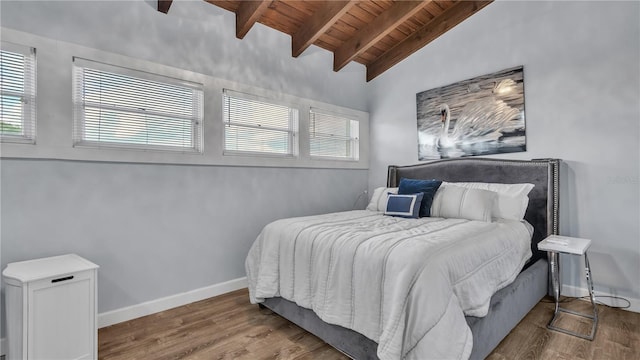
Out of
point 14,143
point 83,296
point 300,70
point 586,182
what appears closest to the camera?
point 83,296

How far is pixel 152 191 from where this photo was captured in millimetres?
2625

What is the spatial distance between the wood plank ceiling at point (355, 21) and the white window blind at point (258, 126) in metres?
0.67

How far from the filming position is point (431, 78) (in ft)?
12.9

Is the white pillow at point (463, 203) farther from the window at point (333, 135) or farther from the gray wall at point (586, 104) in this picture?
the window at point (333, 135)

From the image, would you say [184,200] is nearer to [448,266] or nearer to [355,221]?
[355,221]

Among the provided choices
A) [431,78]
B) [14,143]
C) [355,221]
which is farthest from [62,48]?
[431,78]

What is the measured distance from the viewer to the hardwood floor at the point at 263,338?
1.94m

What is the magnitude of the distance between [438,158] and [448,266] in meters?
2.49

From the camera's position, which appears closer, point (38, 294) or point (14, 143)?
point (38, 294)

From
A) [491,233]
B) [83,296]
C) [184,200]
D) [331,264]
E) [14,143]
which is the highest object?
[14,143]

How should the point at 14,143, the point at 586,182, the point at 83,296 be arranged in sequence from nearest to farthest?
the point at 83,296
the point at 14,143
the point at 586,182

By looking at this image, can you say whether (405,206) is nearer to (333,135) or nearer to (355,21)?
(333,135)

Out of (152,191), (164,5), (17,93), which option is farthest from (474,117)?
(17,93)

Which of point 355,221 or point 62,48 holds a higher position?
point 62,48
